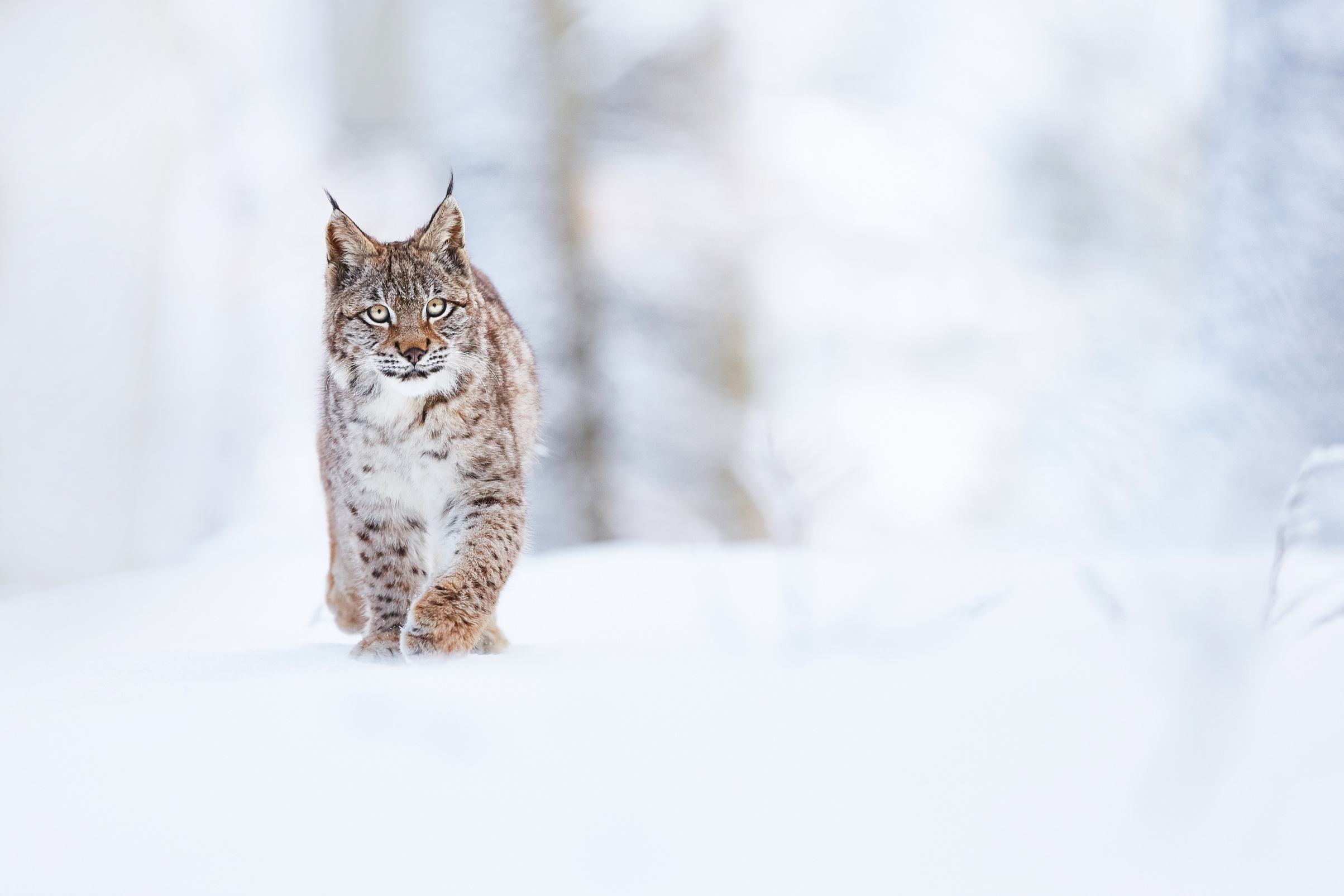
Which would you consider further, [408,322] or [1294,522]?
[408,322]

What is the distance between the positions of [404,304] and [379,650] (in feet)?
1.60

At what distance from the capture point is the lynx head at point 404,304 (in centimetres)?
152

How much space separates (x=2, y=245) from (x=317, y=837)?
2.22 meters

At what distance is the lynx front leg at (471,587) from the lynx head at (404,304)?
21 centimetres

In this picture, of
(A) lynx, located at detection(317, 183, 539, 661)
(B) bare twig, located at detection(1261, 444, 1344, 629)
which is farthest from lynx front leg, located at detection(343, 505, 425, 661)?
(B) bare twig, located at detection(1261, 444, 1344, 629)

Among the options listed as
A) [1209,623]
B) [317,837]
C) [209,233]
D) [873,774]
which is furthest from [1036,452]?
[209,233]

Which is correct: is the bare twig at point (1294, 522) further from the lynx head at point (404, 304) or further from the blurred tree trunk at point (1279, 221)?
the lynx head at point (404, 304)

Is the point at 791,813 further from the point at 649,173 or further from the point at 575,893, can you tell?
the point at 649,173

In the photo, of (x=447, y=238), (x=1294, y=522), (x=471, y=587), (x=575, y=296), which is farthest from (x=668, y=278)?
(x=1294, y=522)

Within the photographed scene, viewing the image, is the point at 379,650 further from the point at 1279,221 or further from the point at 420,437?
the point at 1279,221

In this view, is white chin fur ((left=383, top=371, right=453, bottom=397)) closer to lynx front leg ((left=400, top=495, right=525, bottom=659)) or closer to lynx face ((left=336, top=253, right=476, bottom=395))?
lynx face ((left=336, top=253, right=476, bottom=395))

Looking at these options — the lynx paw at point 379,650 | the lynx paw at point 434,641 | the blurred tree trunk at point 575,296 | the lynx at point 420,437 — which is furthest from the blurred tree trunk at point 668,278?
Answer: the lynx paw at point 434,641

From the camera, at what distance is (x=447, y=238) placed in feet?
5.20

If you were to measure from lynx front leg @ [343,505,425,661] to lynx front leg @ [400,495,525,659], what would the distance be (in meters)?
0.10
